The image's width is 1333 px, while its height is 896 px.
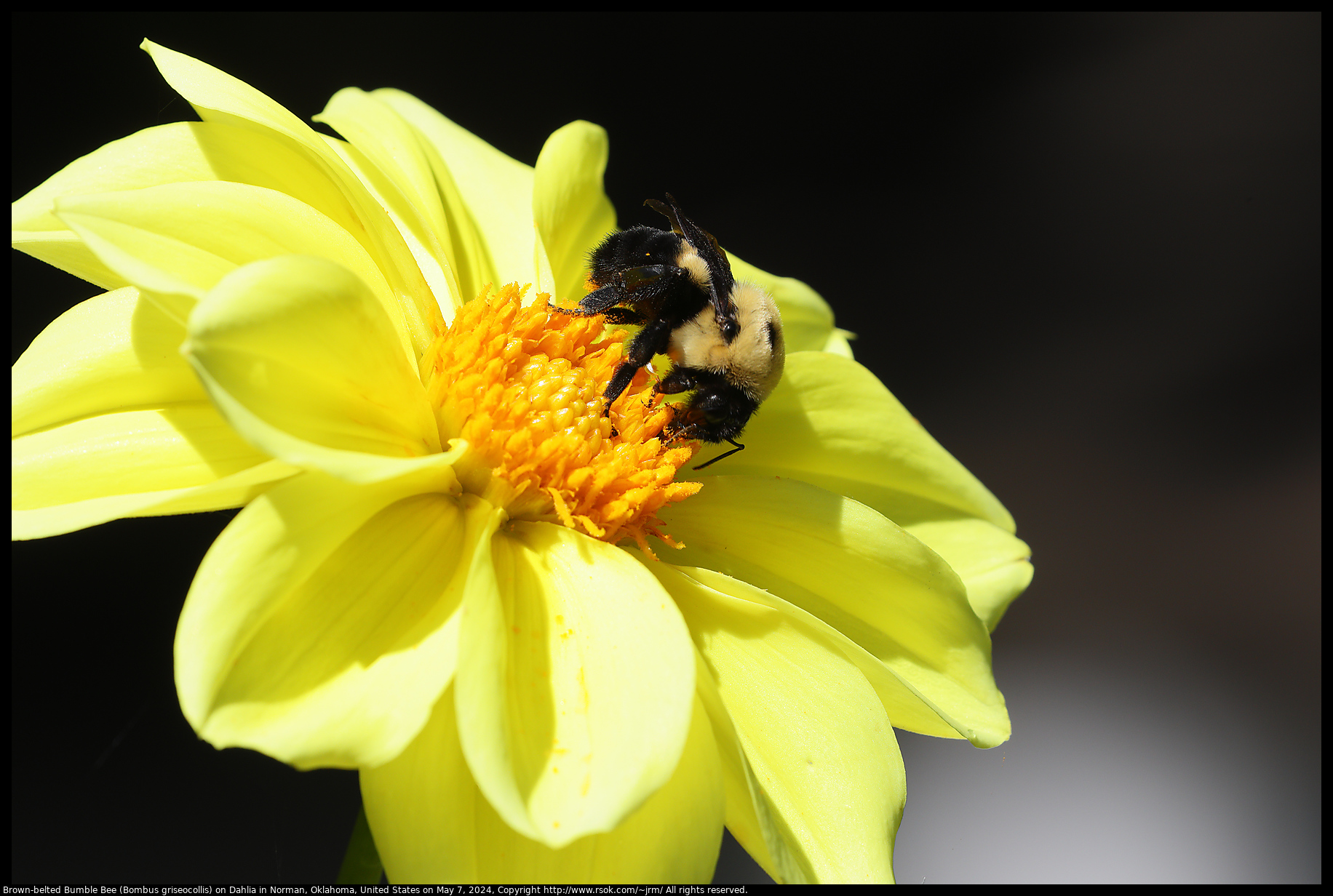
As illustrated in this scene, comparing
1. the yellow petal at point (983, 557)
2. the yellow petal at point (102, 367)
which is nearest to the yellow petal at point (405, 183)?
the yellow petal at point (102, 367)

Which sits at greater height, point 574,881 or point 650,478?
point 650,478

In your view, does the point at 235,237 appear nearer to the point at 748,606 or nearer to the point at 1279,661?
the point at 748,606

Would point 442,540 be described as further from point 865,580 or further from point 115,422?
point 865,580

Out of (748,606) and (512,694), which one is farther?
(748,606)

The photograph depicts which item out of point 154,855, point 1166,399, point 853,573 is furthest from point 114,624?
point 1166,399

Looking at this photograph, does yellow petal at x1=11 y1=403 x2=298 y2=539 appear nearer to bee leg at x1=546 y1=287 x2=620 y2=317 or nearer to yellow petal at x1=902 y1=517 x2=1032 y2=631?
bee leg at x1=546 y1=287 x2=620 y2=317

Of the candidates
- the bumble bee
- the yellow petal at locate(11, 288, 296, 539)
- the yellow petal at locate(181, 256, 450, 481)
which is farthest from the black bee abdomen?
the yellow petal at locate(11, 288, 296, 539)

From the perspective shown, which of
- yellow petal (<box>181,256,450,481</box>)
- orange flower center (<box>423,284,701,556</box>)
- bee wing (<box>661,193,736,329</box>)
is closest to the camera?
yellow petal (<box>181,256,450,481</box>)
